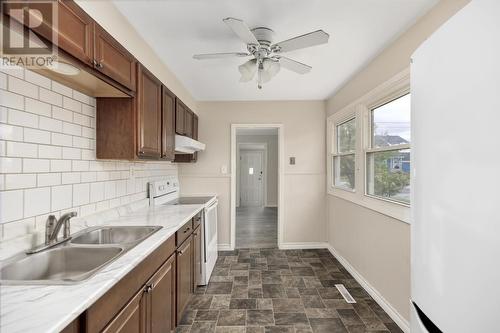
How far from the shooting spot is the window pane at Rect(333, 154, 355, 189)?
3398mm

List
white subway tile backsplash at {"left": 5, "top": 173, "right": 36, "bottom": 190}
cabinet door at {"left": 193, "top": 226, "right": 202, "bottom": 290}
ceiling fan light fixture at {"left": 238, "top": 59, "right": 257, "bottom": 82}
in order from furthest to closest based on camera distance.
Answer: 1. cabinet door at {"left": 193, "top": 226, "right": 202, "bottom": 290}
2. ceiling fan light fixture at {"left": 238, "top": 59, "right": 257, "bottom": 82}
3. white subway tile backsplash at {"left": 5, "top": 173, "right": 36, "bottom": 190}

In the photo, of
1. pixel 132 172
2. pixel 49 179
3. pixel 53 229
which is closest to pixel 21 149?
pixel 49 179

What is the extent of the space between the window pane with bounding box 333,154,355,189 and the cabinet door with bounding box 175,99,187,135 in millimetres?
2245

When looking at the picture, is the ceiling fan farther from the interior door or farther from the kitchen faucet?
the interior door

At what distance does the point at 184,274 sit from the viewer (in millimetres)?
2195

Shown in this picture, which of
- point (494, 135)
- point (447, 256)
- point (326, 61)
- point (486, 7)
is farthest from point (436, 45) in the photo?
point (326, 61)

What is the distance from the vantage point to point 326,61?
8.66 ft

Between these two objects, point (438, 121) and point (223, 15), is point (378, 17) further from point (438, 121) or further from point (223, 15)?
point (438, 121)

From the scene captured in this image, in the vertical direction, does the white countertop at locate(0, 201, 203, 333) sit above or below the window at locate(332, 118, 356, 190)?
below

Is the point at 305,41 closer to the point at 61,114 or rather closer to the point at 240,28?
the point at 240,28

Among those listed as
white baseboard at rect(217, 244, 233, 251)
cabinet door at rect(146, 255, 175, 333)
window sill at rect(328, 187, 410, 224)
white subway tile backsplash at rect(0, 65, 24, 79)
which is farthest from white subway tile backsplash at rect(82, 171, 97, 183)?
white baseboard at rect(217, 244, 233, 251)

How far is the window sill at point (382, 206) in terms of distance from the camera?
206 cm

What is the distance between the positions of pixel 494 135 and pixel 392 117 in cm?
210

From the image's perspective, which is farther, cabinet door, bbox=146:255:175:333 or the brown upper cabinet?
cabinet door, bbox=146:255:175:333
